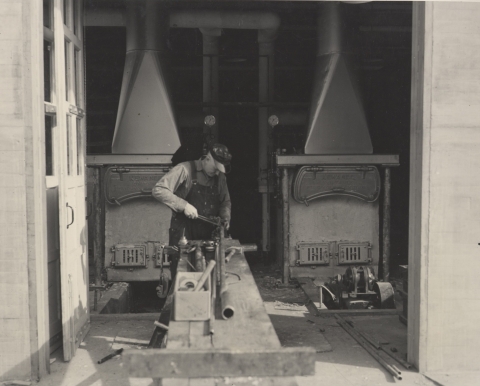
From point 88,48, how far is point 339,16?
461cm

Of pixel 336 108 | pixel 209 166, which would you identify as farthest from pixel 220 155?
pixel 336 108

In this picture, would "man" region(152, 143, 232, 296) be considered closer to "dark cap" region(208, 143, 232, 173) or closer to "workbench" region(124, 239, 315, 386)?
"dark cap" region(208, 143, 232, 173)

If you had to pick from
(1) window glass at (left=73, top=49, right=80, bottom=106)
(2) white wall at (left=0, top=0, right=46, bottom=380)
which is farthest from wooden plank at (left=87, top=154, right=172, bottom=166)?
(2) white wall at (left=0, top=0, right=46, bottom=380)

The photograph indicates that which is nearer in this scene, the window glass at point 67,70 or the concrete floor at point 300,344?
the concrete floor at point 300,344

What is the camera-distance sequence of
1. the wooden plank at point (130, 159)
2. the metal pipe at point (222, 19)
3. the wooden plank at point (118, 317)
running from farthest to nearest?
the metal pipe at point (222, 19) < the wooden plank at point (130, 159) < the wooden plank at point (118, 317)

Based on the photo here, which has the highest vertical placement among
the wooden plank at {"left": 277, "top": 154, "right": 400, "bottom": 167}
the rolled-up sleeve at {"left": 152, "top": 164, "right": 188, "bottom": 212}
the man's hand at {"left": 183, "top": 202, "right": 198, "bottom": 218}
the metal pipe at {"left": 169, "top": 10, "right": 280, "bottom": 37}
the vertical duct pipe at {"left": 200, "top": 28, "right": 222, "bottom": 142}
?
the metal pipe at {"left": 169, "top": 10, "right": 280, "bottom": 37}

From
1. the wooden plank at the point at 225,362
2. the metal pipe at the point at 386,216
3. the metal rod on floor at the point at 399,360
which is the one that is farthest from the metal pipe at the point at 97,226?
the wooden plank at the point at 225,362

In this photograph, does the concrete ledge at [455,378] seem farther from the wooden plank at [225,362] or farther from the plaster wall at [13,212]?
the plaster wall at [13,212]

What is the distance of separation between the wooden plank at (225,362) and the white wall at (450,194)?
1862mm

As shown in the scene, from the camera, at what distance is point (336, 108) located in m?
7.07

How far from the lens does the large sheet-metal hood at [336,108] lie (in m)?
7.02

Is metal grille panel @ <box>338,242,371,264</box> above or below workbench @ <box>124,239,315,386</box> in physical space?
below

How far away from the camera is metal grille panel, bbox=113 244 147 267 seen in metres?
6.89

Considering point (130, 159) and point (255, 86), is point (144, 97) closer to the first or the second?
point (130, 159)
